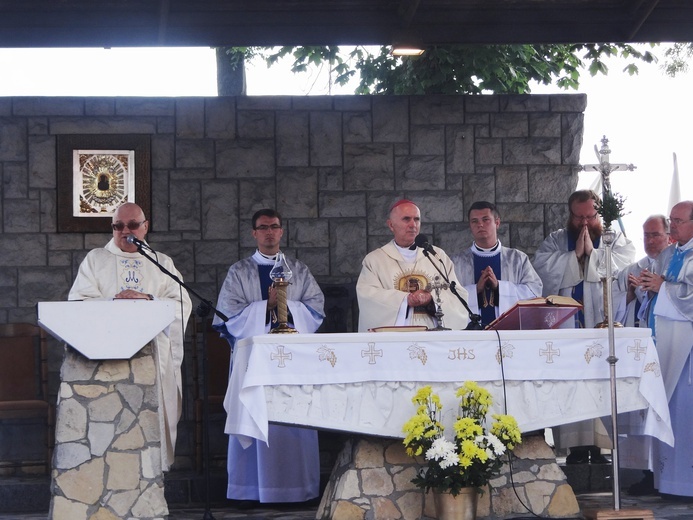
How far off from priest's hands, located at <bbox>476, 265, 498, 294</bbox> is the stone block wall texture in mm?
1090

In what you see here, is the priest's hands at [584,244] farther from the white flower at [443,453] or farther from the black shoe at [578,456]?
the white flower at [443,453]

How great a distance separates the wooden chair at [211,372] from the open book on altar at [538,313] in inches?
102

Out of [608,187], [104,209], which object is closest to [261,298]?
[104,209]

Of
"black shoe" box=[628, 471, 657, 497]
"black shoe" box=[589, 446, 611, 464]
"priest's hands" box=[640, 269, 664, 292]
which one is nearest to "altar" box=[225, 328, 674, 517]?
"priest's hands" box=[640, 269, 664, 292]

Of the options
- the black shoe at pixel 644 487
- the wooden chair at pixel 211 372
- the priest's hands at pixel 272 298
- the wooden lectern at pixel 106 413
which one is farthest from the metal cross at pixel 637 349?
the wooden chair at pixel 211 372

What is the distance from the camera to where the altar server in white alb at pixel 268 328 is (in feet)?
25.5

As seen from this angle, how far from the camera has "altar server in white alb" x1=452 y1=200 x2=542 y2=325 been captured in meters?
8.14

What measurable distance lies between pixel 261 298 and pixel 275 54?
5757mm

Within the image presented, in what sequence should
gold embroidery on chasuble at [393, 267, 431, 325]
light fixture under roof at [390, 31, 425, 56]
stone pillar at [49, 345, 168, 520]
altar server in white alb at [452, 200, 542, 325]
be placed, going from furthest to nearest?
light fixture under roof at [390, 31, 425, 56] < altar server in white alb at [452, 200, 542, 325] < gold embroidery on chasuble at [393, 267, 431, 325] < stone pillar at [49, 345, 168, 520]

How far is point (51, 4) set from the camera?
790cm

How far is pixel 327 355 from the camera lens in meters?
6.14

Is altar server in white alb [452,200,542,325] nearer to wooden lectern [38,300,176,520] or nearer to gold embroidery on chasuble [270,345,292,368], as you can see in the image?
gold embroidery on chasuble [270,345,292,368]

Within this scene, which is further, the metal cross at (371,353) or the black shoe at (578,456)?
the black shoe at (578,456)

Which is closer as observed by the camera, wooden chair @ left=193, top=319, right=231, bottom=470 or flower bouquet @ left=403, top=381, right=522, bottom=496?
flower bouquet @ left=403, top=381, right=522, bottom=496
